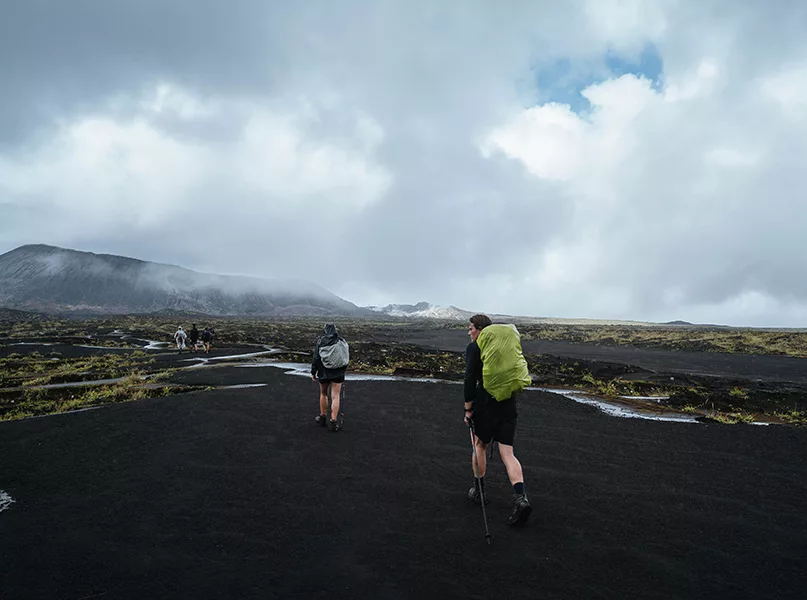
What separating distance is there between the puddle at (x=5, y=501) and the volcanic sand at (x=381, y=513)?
83 mm

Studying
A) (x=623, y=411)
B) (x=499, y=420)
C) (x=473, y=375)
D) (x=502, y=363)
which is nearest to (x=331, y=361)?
(x=473, y=375)

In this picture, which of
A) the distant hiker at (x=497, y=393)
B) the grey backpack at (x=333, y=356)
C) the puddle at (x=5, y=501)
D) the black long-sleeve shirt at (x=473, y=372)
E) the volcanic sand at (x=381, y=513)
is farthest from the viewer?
the grey backpack at (x=333, y=356)

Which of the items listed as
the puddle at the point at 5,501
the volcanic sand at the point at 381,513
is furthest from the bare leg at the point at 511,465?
the puddle at the point at 5,501

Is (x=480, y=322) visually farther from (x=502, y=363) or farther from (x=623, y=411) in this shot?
(x=623, y=411)

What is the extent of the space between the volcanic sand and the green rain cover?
1.80 metres

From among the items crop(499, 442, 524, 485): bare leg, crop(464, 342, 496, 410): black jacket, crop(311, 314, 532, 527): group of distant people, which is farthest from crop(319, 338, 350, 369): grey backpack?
crop(499, 442, 524, 485): bare leg

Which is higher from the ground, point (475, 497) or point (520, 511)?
point (520, 511)

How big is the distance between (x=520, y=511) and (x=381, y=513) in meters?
1.87

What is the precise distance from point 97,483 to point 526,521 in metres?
6.70

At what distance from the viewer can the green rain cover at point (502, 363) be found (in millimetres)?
5543

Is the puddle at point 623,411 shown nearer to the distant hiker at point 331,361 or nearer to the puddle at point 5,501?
the distant hiker at point 331,361

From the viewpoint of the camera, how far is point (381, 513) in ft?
19.4

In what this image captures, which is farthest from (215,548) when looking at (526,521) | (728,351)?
(728,351)

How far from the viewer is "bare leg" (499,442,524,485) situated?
5540 mm
